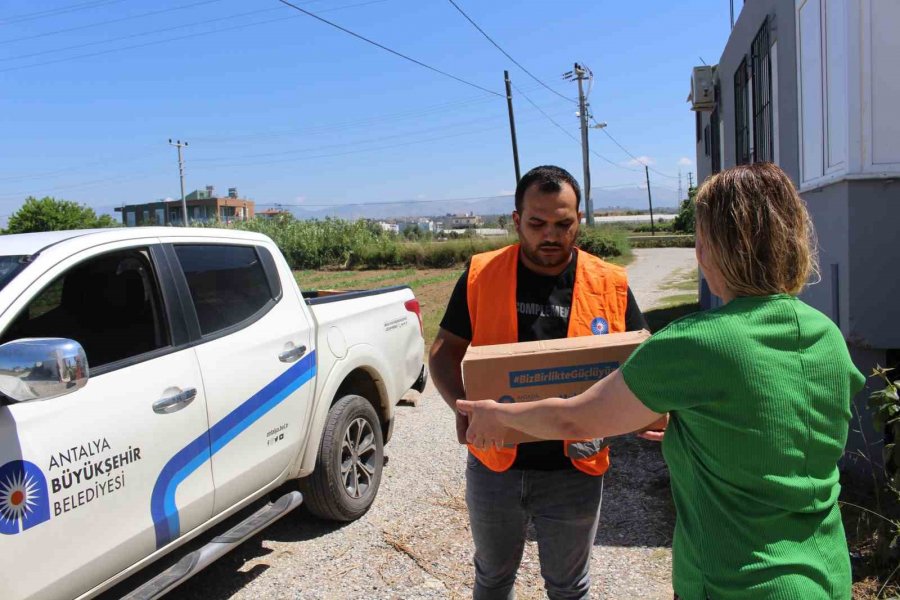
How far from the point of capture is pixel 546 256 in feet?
8.31

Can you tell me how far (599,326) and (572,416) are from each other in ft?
2.57

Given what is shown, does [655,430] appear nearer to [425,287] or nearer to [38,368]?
[38,368]

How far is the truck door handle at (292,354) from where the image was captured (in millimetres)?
3934

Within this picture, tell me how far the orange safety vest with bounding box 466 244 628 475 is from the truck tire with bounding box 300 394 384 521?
1991 mm

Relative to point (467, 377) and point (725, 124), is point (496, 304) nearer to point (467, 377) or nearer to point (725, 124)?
point (467, 377)

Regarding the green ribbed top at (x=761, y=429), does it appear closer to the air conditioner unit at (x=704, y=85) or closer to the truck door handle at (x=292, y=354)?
the truck door handle at (x=292, y=354)

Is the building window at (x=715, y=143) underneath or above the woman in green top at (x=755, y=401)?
above

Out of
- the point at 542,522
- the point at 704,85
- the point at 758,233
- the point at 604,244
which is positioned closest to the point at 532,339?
the point at 542,522

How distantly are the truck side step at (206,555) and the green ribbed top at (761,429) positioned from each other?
7.50ft

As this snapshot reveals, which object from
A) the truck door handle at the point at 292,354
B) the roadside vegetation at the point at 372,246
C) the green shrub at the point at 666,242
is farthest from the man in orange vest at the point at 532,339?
the green shrub at the point at 666,242

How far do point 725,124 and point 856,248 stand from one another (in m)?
5.93

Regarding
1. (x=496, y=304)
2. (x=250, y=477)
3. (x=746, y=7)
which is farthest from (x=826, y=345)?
(x=746, y=7)

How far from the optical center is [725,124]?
32.5 ft

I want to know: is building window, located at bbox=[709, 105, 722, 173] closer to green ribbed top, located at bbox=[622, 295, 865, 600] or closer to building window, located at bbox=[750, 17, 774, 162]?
building window, located at bbox=[750, 17, 774, 162]
